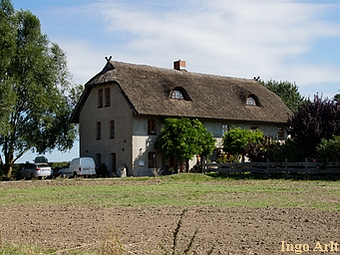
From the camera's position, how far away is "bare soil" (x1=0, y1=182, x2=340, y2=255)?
10680mm

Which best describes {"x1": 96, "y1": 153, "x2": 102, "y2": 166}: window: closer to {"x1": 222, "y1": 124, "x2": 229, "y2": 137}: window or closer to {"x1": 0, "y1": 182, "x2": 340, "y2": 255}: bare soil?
{"x1": 222, "y1": 124, "x2": 229, "y2": 137}: window

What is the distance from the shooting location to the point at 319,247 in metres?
10.3

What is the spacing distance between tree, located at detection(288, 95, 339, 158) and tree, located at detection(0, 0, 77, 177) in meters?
21.3

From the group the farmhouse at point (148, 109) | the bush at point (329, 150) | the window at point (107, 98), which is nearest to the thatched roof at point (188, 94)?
the farmhouse at point (148, 109)

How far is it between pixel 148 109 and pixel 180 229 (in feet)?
99.6

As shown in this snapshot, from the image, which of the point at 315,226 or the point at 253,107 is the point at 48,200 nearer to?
the point at 315,226

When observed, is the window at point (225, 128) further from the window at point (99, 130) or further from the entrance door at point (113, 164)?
the window at point (99, 130)

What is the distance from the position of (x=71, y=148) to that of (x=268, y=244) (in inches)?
1762

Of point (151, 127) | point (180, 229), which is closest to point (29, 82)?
point (151, 127)

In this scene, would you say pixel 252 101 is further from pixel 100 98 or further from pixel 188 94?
pixel 100 98

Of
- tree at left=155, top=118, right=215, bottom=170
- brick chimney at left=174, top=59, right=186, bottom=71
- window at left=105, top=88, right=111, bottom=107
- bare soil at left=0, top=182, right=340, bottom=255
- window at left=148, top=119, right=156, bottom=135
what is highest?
brick chimney at left=174, top=59, right=186, bottom=71

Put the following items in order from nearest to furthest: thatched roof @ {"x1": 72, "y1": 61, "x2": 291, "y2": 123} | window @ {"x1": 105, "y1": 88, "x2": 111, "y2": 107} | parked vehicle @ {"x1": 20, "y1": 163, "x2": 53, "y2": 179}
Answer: thatched roof @ {"x1": 72, "y1": 61, "x2": 291, "y2": 123} → parked vehicle @ {"x1": 20, "y1": 163, "x2": 53, "y2": 179} → window @ {"x1": 105, "y1": 88, "x2": 111, "y2": 107}

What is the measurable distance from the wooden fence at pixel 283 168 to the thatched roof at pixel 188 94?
6.72 m

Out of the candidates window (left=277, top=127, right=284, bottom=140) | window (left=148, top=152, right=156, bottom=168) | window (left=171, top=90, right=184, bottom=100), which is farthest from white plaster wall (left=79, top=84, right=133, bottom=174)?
window (left=277, top=127, right=284, bottom=140)
